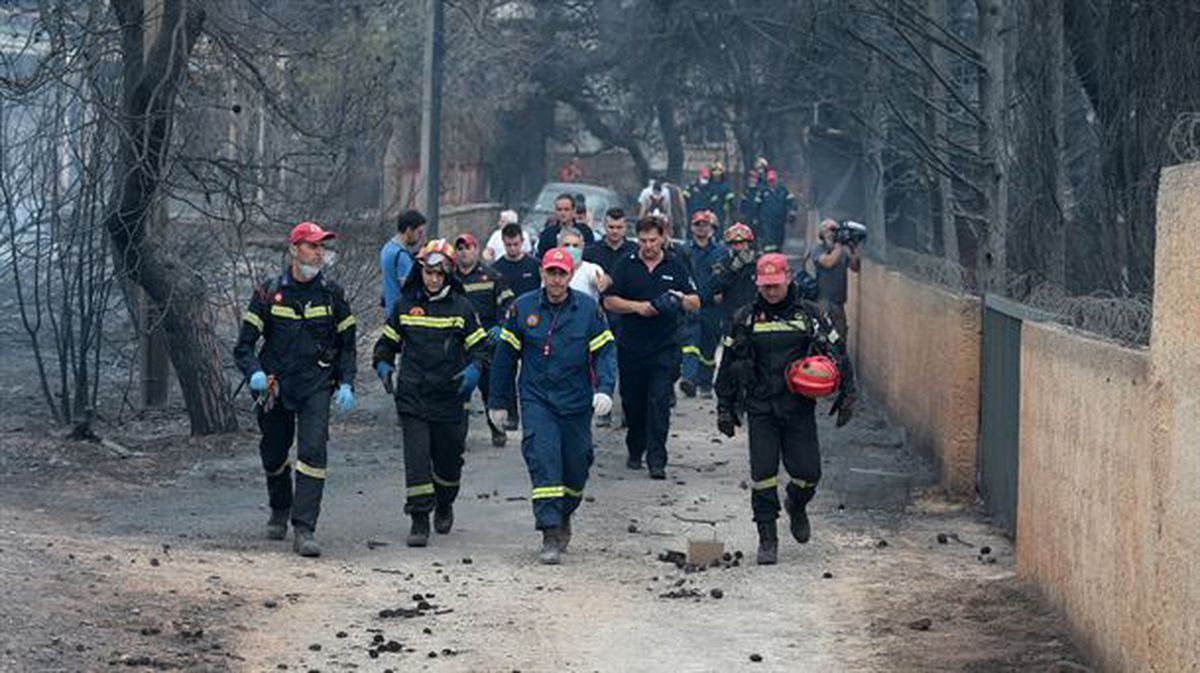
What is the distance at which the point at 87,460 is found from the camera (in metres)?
17.3

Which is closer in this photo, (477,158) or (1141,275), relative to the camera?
(1141,275)

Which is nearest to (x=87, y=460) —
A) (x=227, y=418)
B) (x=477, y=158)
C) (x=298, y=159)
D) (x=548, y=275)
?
(x=227, y=418)

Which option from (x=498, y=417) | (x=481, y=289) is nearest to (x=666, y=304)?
(x=481, y=289)

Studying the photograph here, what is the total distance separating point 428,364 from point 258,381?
1.10m

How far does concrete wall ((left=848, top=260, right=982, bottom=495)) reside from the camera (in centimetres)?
1644

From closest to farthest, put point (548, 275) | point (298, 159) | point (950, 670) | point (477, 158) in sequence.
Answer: point (950, 670), point (548, 275), point (298, 159), point (477, 158)

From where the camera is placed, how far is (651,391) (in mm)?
17406

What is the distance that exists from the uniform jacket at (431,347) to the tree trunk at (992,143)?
7246mm

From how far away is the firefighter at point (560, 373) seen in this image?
13.5 m

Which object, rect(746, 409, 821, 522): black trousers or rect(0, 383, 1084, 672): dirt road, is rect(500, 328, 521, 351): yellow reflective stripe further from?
rect(746, 409, 821, 522): black trousers

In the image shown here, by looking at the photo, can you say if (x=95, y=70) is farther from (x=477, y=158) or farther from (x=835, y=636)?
(x=477, y=158)

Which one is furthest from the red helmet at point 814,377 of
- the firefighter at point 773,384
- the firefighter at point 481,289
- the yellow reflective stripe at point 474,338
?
the firefighter at point 481,289

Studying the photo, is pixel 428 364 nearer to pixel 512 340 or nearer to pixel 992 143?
pixel 512 340

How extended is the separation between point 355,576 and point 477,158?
44.1m
